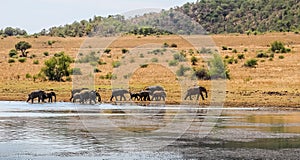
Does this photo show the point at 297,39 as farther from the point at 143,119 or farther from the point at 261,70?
the point at 143,119

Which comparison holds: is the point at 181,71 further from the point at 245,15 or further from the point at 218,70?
the point at 245,15

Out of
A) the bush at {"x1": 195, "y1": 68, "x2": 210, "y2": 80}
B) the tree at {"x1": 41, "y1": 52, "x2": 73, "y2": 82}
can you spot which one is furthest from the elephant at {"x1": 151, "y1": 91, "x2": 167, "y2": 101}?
the tree at {"x1": 41, "y1": 52, "x2": 73, "y2": 82}

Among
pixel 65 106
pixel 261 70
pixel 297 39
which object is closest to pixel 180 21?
pixel 297 39

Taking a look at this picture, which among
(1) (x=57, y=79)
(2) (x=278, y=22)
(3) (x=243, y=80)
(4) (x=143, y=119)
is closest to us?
(4) (x=143, y=119)

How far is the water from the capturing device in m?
16.0

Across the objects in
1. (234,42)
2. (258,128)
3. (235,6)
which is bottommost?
(258,128)

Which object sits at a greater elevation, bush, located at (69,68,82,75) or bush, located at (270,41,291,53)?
bush, located at (270,41,291,53)

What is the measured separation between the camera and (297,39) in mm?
79375

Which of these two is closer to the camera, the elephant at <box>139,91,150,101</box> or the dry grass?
the elephant at <box>139,91,150,101</box>

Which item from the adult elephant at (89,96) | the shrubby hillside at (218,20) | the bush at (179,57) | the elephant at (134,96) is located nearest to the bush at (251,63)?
the bush at (179,57)

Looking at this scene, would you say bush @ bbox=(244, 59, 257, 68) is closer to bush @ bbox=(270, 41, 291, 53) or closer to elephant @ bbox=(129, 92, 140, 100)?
bush @ bbox=(270, 41, 291, 53)

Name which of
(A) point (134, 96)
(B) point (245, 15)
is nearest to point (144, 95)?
(A) point (134, 96)

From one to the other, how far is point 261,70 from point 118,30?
37587 millimetres

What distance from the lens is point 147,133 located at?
65.9 ft
